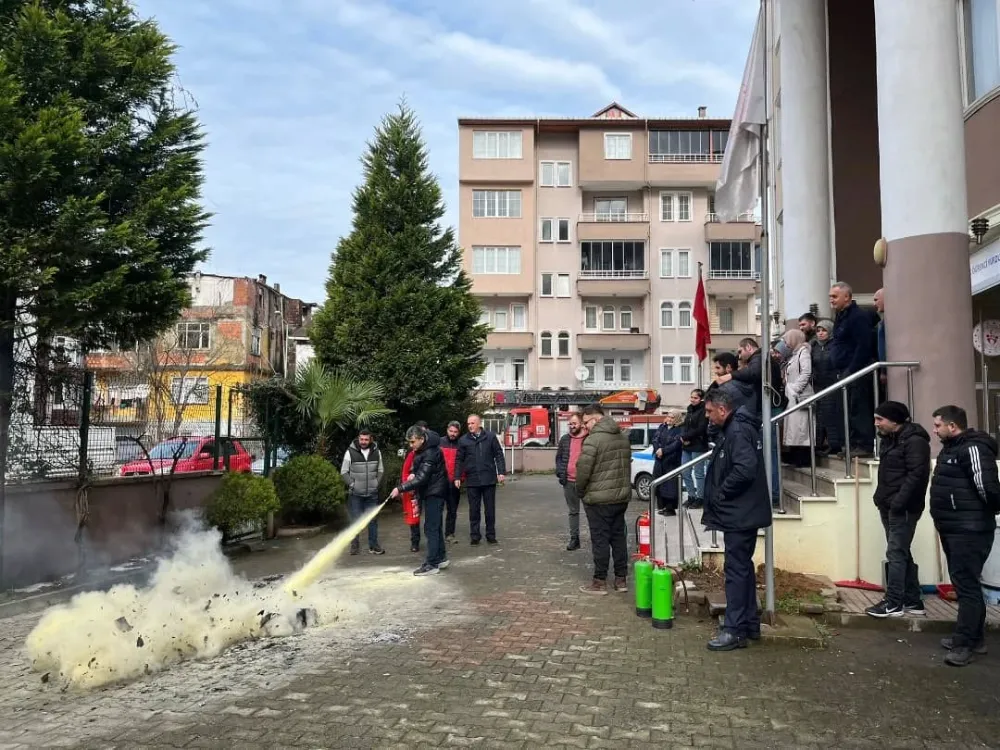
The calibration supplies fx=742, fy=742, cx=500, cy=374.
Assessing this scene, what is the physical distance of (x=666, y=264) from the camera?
4672 centimetres

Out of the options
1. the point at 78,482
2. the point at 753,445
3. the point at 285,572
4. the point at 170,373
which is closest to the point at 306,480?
the point at 285,572

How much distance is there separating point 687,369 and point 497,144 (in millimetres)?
18456

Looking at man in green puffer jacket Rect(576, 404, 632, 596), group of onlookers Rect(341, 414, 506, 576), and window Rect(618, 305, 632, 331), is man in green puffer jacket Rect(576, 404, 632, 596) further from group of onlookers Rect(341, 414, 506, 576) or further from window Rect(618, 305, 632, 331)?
window Rect(618, 305, 632, 331)

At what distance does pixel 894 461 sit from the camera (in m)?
6.62

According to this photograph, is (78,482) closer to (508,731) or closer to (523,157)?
(508,731)

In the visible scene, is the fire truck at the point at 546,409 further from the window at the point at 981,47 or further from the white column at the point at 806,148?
the window at the point at 981,47

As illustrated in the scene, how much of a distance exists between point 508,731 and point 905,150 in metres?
7.20

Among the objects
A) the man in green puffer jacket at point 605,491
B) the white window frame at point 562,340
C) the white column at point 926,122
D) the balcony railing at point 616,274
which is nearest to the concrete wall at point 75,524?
the man in green puffer jacket at point 605,491

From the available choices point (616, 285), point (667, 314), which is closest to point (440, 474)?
point (616, 285)

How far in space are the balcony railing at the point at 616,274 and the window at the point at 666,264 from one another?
1.16 meters

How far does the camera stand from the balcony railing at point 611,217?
4678cm

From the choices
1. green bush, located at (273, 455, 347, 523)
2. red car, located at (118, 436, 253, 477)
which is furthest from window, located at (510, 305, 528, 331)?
red car, located at (118, 436, 253, 477)

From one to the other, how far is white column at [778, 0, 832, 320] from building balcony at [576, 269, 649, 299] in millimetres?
33412

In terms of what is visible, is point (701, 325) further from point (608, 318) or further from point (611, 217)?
point (611, 217)
